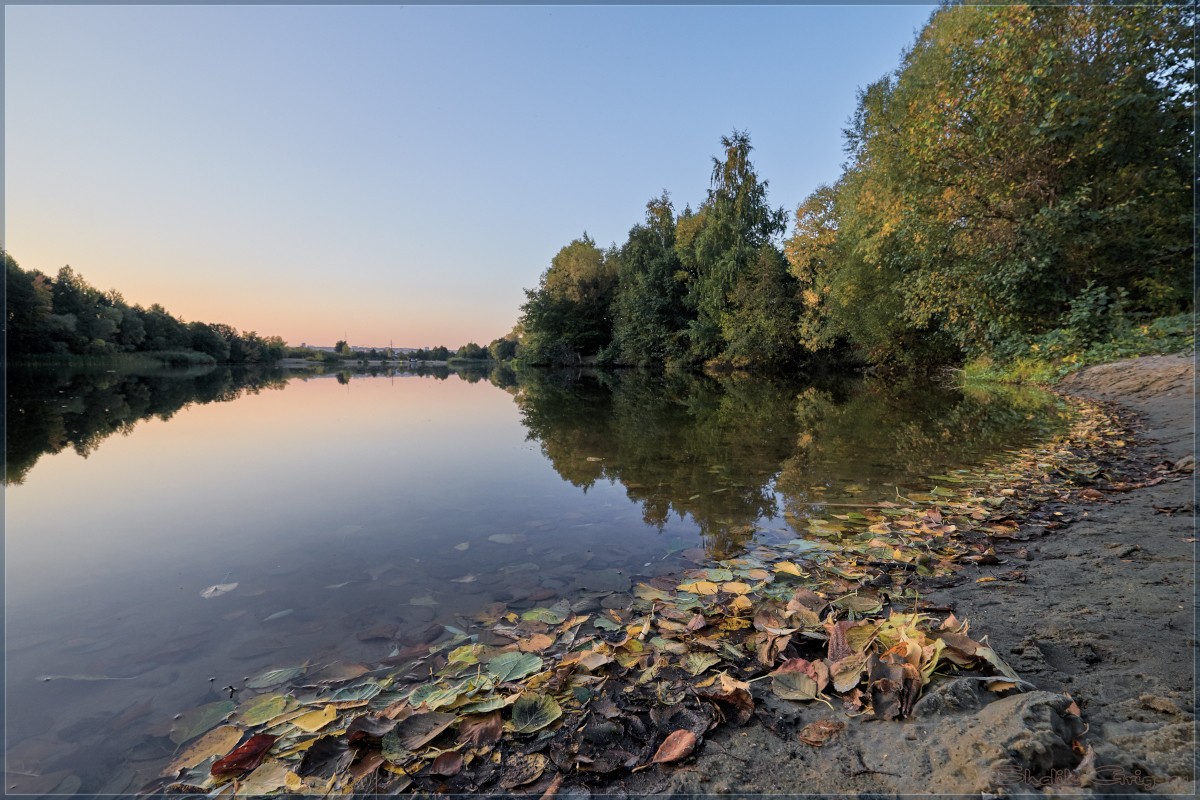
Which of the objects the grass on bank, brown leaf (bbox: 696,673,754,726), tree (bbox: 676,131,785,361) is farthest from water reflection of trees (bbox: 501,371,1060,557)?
tree (bbox: 676,131,785,361)

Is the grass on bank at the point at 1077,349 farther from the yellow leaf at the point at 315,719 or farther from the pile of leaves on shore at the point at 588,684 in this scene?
the yellow leaf at the point at 315,719

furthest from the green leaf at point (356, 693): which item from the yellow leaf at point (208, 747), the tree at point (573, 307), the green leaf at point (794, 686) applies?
the tree at point (573, 307)

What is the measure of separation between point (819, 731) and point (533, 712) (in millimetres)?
811

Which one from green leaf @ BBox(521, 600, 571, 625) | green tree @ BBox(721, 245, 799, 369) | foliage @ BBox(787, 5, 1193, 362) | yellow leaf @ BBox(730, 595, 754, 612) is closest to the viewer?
yellow leaf @ BBox(730, 595, 754, 612)

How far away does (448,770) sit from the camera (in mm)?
1346

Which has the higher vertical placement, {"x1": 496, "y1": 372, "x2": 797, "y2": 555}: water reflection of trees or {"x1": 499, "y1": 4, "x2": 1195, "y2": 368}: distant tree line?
{"x1": 499, "y1": 4, "x2": 1195, "y2": 368}: distant tree line

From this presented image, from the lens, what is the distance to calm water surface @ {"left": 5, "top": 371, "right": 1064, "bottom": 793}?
2.05 meters

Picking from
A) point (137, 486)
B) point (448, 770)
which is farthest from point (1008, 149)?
point (137, 486)

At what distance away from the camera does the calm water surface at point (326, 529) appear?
2055 millimetres

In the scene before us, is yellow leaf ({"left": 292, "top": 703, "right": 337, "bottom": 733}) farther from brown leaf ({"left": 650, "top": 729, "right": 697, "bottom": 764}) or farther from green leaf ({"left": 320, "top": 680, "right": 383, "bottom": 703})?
brown leaf ({"left": 650, "top": 729, "right": 697, "bottom": 764})

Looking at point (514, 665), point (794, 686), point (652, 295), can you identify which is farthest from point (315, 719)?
point (652, 295)

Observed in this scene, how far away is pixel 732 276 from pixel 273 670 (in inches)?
1183

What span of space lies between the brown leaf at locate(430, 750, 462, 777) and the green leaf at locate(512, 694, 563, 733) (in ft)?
0.57

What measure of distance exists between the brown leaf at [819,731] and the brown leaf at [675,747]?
0.96ft
